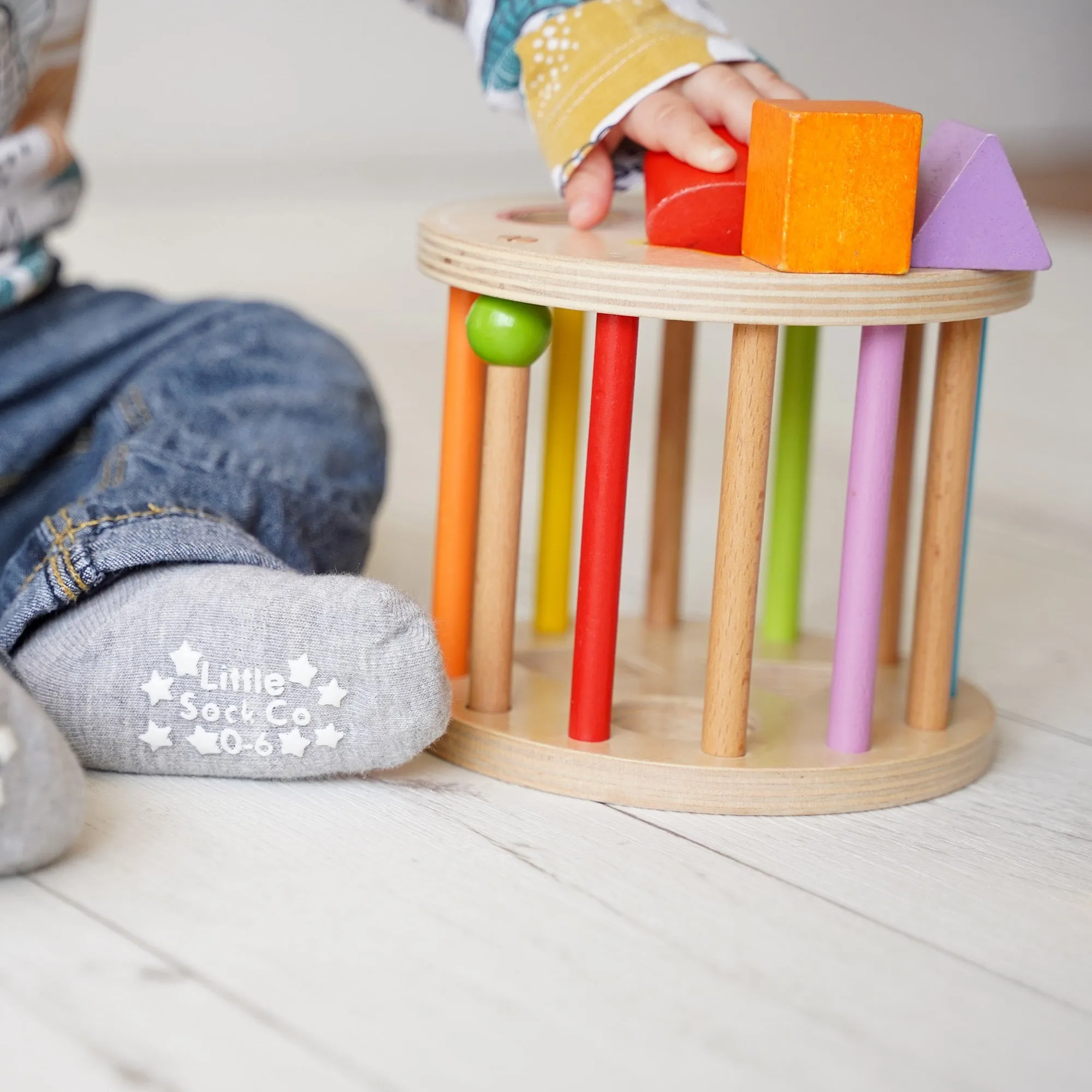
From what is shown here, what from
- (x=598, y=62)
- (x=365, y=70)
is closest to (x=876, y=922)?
(x=598, y=62)

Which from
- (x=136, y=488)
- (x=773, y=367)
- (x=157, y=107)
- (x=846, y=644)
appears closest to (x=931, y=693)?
(x=846, y=644)

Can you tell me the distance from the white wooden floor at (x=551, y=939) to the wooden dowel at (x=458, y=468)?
0.29ft

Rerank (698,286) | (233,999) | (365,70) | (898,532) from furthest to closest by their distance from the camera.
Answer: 1. (365,70)
2. (898,532)
3. (698,286)
4. (233,999)

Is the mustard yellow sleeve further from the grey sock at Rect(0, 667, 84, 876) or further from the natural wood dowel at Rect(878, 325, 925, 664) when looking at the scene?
the grey sock at Rect(0, 667, 84, 876)

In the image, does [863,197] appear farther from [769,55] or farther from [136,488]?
[769,55]

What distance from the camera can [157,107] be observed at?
276 cm

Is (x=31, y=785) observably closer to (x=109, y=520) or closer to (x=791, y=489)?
(x=109, y=520)

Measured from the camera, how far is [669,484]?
91 cm

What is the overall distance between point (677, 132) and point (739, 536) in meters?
0.21

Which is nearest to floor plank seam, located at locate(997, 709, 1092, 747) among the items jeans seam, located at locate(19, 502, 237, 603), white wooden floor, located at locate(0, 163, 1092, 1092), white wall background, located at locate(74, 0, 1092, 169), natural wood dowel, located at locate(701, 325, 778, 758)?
white wooden floor, located at locate(0, 163, 1092, 1092)

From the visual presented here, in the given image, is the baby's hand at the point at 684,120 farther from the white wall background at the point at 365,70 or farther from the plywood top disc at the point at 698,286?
the white wall background at the point at 365,70

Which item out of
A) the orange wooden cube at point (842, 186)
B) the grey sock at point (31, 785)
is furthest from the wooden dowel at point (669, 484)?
the grey sock at point (31, 785)

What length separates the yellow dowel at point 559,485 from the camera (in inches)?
34.8

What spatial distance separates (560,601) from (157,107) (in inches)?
84.8
